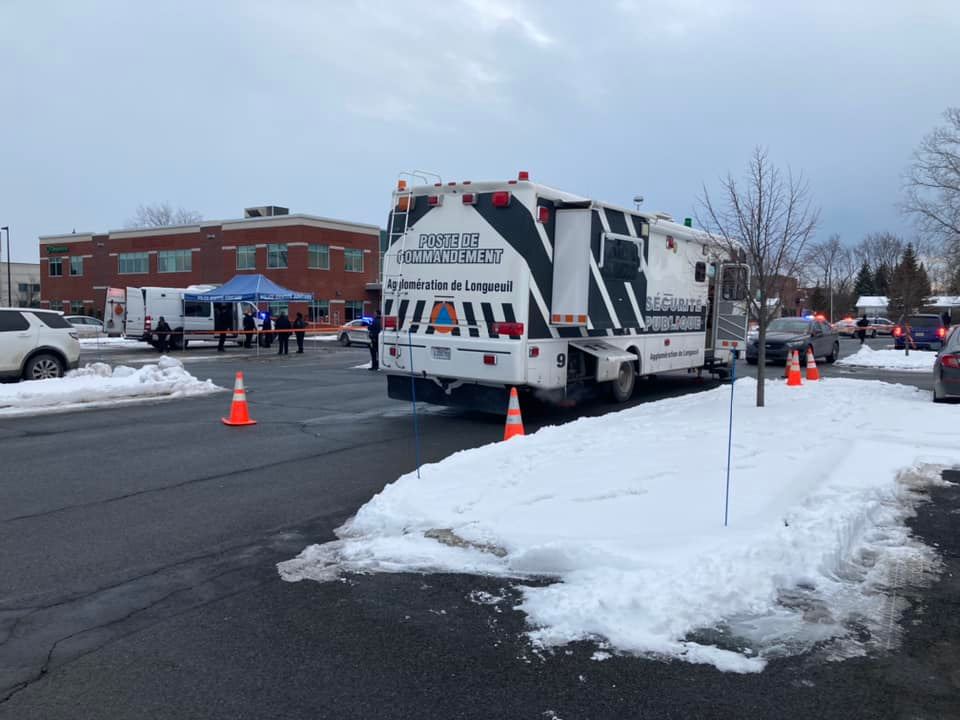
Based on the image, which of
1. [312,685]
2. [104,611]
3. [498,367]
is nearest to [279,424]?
[498,367]

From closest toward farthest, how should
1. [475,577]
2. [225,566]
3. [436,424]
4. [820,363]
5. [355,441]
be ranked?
1. [475,577]
2. [225,566]
3. [355,441]
4. [436,424]
5. [820,363]

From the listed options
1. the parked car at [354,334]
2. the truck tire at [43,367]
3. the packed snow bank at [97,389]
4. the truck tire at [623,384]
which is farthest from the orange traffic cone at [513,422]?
the parked car at [354,334]

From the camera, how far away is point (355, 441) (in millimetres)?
10250

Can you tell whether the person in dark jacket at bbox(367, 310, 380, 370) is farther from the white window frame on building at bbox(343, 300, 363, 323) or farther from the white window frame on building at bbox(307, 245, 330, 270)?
the white window frame on building at bbox(343, 300, 363, 323)

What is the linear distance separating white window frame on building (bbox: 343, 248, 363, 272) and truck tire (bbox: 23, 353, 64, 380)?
4395 cm

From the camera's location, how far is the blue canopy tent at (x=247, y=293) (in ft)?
116

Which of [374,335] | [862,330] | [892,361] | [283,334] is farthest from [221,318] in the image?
[862,330]

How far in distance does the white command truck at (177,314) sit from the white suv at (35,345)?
701 inches

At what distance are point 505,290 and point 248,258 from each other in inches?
2049

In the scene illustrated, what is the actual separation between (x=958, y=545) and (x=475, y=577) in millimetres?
3523

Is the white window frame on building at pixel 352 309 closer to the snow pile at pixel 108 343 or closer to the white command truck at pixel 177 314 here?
the snow pile at pixel 108 343

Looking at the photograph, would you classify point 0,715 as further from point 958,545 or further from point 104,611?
point 958,545

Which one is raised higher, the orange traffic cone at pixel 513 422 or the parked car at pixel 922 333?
the parked car at pixel 922 333

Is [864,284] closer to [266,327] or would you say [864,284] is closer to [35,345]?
[266,327]
